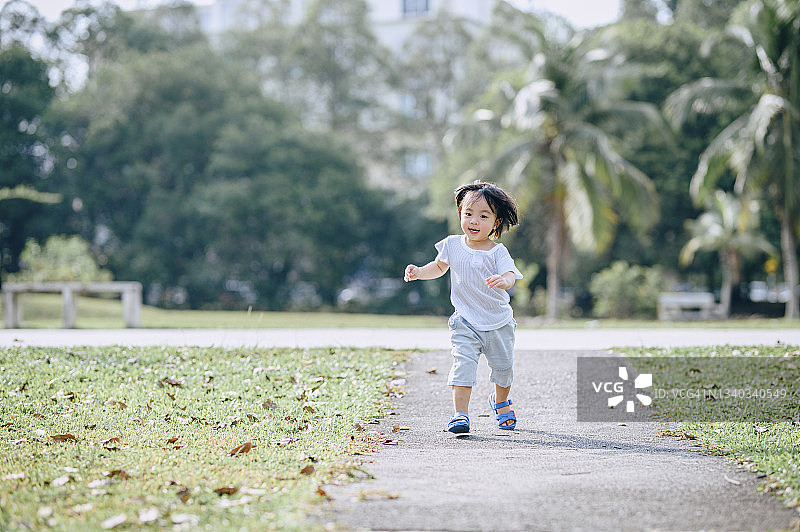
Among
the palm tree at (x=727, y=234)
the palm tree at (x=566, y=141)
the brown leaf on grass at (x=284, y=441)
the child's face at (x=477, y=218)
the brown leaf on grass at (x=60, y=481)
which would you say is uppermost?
the palm tree at (x=566, y=141)

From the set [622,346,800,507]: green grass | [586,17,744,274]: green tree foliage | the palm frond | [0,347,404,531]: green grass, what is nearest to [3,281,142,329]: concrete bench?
[0,347,404,531]: green grass

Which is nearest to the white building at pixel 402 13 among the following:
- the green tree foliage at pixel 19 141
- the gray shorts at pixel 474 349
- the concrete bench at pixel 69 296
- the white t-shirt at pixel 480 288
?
the green tree foliage at pixel 19 141

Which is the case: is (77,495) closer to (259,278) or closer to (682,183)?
(682,183)

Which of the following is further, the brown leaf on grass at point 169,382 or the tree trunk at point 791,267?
the tree trunk at point 791,267

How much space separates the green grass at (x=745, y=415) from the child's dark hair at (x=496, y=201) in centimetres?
170

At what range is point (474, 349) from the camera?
561 centimetres

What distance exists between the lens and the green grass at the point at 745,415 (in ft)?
14.8

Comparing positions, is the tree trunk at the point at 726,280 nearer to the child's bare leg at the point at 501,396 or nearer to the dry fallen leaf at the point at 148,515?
the child's bare leg at the point at 501,396

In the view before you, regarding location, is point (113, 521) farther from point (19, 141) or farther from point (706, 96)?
point (19, 141)

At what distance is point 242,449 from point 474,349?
1597mm

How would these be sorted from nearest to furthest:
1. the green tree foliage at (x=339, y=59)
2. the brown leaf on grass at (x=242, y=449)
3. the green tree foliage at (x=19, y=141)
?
the brown leaf on grass at (x=242, y=449) → the green tree foliage at (x=19, y=141) → the green tree foliage at (x=339, y=59)

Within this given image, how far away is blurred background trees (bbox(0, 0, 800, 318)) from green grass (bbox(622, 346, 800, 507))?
11.8m

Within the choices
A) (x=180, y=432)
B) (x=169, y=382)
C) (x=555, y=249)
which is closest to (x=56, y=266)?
(x=169, y=382)

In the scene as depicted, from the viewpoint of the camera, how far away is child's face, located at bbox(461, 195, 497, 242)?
5652mm
